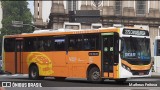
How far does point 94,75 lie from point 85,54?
1.44m

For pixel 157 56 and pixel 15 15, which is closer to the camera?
pixel 157 56

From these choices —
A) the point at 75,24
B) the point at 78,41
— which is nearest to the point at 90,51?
the point at 78,41

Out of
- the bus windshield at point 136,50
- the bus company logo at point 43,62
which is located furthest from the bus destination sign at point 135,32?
the bus company logo at point 43,62

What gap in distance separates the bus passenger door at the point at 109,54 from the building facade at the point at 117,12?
41542mm

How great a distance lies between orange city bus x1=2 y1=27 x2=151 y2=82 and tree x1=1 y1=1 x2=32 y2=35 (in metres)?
61.1

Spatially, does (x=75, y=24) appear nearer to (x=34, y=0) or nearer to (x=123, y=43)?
(x=123, y=43)

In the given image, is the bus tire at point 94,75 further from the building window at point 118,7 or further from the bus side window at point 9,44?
the building window at point 118,7

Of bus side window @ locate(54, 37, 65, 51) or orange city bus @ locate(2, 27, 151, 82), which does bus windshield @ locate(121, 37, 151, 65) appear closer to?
orange city bus @ locate(2, 27, 151, 82)

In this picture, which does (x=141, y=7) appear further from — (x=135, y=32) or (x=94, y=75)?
(x=94, y=75)

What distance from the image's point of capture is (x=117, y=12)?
72750mm

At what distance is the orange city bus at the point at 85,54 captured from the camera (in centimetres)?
2289

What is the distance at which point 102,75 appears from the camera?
23234 millimetres

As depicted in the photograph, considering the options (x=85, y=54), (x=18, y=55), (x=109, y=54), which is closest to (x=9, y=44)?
(x=18, y=55)

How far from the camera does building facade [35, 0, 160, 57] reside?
218 feet
